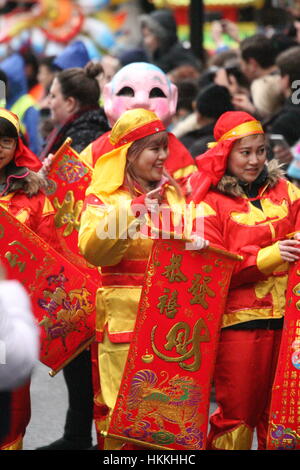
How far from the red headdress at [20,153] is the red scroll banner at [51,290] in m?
0.38

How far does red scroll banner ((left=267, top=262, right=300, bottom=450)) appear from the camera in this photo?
480 centimetres

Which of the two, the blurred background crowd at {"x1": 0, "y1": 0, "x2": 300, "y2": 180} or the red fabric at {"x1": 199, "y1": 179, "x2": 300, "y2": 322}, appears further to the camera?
the blurred background crowd at {"x1": 0, "y1": 0, "x2": 300, "y2": 180}

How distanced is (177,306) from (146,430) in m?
0.59

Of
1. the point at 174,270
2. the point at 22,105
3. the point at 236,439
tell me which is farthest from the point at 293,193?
the point at 22,105

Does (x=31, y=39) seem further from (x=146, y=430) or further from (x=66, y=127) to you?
(x=146, y=430)

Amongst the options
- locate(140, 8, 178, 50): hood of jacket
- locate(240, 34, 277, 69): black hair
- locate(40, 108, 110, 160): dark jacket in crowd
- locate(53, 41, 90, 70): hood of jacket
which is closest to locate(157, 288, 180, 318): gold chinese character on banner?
locate(40, 108, 110, 160): dark jacket in crowd

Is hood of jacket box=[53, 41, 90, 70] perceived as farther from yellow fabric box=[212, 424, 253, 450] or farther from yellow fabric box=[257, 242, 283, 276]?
yellow fabric box=[212, 424, 253, 450]

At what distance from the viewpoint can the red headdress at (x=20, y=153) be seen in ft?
17.2

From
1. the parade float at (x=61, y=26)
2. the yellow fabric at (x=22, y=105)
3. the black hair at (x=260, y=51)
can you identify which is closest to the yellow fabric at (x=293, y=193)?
the black hair at (x=260, y=51)

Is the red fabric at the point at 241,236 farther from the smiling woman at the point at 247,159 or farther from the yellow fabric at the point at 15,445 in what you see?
the yellow fabric at the point at 15,445
